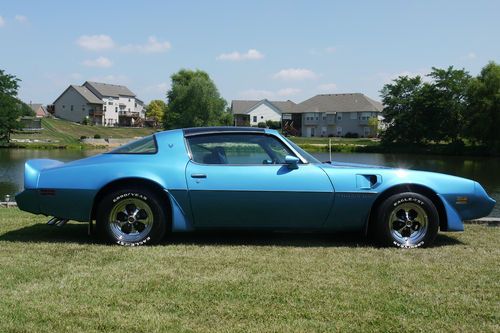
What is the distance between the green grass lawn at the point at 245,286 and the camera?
10.9ft

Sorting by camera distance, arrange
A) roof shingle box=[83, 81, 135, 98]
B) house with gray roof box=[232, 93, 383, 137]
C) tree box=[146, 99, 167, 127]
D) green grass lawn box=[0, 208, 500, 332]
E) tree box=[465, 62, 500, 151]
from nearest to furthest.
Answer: green grass lawn box=[0, 208, 500, 332]
tree box=[465, 62, 500, 151]
house with gray roof box=[232, 93, 383, 137]
roof shingle box=[83, 81, 135, 98]
tree box=[146, 99, 167, 127]

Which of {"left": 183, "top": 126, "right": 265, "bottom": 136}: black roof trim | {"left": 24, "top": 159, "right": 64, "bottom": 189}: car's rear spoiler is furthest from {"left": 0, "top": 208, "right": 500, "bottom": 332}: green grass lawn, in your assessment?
{"left": 183, "top": 126, "right": 265, "bottom": 136}: black roof trim

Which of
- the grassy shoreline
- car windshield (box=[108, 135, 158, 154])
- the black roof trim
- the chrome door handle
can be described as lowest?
the chrome door handle

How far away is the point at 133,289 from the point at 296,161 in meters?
2.39

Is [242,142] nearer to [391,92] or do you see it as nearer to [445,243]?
[445,243]

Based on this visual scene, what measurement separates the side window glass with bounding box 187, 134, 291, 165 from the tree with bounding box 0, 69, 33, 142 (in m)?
66.9

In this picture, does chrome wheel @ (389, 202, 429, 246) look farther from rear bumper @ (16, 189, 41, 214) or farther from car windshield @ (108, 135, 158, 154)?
rear bumper @ (16, 189, 41, 214)

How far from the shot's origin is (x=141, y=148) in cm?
588

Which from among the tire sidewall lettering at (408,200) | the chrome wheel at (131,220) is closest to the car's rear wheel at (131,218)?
the chrome wheel at (131,220)

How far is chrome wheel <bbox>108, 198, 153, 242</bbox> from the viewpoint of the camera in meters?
5.58

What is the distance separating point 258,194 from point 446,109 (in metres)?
74.0

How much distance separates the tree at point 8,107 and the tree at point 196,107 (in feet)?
78.6

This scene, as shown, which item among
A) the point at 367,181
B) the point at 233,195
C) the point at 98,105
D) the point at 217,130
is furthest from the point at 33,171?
the point at 98,105

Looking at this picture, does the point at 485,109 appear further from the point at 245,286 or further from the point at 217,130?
the point at 245,286
